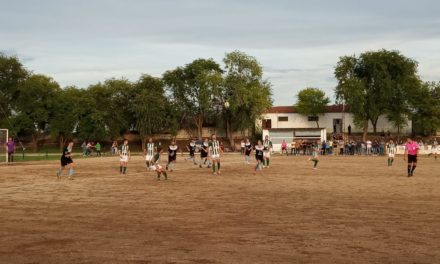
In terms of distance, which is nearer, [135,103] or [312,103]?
[135,103]

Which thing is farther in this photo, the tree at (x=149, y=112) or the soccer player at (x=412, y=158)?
the tree at (x=149, y=112)

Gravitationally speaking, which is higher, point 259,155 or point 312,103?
point 312,103

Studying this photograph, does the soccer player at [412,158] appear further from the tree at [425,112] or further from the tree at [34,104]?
the tree at [34,104]

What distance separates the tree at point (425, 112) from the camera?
3236 inches

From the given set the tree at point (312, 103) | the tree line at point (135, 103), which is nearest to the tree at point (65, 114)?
the tree line at point (135, 103)

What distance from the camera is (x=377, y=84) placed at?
268ft

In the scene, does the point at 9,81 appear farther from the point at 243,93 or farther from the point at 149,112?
the point at 243,93

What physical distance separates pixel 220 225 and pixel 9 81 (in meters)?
84.8

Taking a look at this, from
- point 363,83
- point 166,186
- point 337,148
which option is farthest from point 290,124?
point 166,186

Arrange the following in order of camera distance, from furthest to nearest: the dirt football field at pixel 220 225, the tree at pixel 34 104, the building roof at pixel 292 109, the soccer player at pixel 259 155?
the building roof at pixel 292 109 → the tree at pixel 34 104 → the soccer player at pixel 259 155 → the dirt football field at pixel 220 225

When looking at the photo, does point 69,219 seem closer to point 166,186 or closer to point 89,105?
point 166,186

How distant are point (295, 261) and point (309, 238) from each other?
1.85m

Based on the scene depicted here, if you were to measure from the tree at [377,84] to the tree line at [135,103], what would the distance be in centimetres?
1291

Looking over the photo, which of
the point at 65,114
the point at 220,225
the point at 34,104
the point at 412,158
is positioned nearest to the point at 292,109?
the point at 65,114
